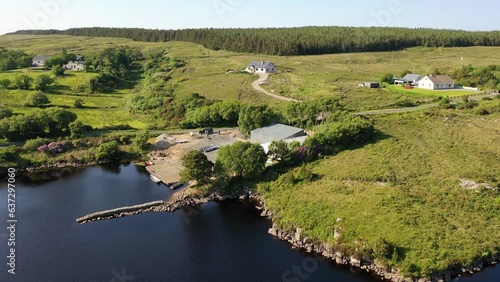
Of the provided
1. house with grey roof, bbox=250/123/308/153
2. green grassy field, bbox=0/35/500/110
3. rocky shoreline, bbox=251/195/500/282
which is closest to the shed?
house with grey roof, bbox=250/123/308/153

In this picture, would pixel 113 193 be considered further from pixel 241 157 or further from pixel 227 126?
pixel 227 126

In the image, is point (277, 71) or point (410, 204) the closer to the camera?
point (410, 204)

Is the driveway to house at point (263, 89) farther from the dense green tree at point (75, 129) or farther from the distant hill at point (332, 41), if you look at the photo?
the distant hill at point (332, 41)

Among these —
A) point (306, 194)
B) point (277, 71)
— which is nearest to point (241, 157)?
point (306, 194)

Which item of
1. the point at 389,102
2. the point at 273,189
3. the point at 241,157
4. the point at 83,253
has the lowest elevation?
the point at 83,253

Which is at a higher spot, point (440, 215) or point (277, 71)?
point (277, 71)

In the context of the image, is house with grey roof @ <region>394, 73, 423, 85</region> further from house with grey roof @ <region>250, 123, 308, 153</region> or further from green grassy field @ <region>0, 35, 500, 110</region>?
house with grey roof @ <region>250, 123, 308, 153</region>

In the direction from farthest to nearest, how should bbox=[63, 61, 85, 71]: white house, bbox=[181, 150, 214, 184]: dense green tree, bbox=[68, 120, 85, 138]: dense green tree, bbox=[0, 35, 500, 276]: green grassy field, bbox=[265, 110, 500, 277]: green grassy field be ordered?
bbox=[63, 61, 85, 71]: white house < bbox=[68, 120, 85, 138]: dense green tree < bbox=[181, 150, 214, 184]: dense green tree < bbox=[0, 35, 500, 276]: green grassy field < bbox=[265, 110, 500, 277]: green grassy field
